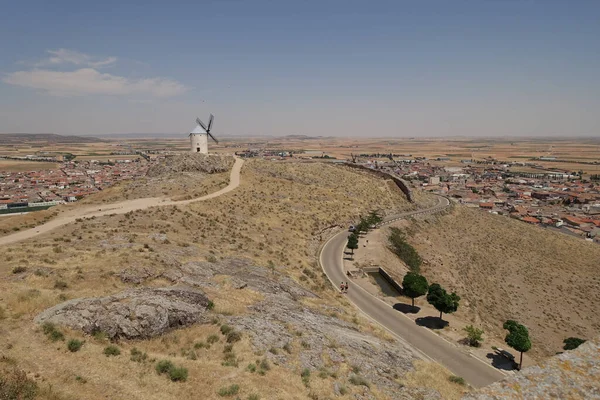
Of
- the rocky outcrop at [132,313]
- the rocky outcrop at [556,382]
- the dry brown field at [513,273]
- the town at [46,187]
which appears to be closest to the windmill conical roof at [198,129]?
the town at [46,187]

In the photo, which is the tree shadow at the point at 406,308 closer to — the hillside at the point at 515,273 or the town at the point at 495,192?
the hillside at the point at 515,273

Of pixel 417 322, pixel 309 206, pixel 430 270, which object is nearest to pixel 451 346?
pixel 417 322

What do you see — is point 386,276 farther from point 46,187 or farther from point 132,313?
point 46,187

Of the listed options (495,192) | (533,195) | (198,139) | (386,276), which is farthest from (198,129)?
(533,195)

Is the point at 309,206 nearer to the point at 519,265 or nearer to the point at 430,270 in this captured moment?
the point at 430,270

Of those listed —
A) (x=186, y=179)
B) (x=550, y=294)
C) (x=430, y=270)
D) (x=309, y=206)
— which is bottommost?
(x=550, y=294)

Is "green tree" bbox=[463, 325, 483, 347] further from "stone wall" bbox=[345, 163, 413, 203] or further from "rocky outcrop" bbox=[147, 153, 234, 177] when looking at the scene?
"stone wall" bbox=[345, 163, 413, 203]

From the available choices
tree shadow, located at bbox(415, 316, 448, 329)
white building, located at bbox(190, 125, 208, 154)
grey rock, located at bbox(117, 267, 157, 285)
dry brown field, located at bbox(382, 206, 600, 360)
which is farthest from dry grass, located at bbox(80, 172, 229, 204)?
tree shadow, located at bbox(415, 316, 448, 329)
